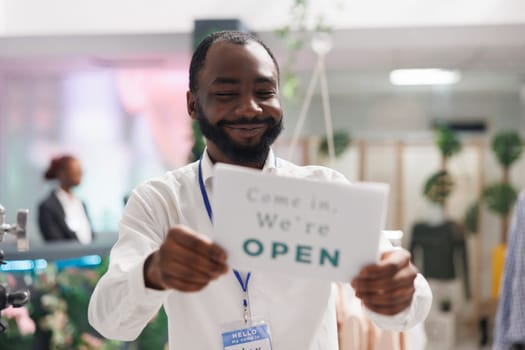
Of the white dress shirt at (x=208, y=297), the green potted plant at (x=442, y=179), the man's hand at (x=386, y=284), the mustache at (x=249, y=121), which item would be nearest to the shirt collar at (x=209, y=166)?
the white dress shirt at (x=208, y=297)

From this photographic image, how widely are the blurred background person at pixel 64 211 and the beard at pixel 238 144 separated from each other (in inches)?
155

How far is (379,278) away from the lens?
0.96 m

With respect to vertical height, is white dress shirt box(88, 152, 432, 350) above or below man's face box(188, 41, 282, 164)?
below

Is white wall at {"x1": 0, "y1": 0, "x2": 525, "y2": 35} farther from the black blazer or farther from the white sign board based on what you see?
the white sign board

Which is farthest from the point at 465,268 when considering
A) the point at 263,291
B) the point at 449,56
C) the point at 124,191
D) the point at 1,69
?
the point at 263,291

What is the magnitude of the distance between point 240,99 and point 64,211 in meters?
4.07

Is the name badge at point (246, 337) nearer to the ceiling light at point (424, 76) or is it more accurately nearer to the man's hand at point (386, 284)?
the man's hand at point (386, 284)

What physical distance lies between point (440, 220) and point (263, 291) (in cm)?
605

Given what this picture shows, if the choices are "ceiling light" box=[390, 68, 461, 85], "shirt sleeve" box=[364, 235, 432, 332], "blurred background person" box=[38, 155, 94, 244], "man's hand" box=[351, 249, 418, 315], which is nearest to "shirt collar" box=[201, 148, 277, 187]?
"shirt sleeve" box=[364, 235, 432, 332]

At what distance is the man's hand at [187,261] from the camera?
92 cm

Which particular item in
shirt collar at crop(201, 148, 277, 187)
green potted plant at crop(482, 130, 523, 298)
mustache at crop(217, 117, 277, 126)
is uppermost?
mustache at crop(217, 117, 277, 126)

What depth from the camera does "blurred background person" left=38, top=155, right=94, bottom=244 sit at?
4930 mm

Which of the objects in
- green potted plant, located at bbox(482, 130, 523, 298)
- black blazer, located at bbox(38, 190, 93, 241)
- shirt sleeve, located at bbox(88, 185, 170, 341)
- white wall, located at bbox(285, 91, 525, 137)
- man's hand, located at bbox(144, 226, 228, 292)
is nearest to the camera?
man's hand, located at bbox(144, 226, 228, 292)

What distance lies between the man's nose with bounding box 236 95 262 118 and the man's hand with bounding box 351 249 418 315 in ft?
1.05
